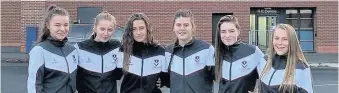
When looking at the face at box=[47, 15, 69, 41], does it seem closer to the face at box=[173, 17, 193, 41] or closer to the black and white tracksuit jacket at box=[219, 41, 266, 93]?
the face at box=[173, 17, 193, 41]

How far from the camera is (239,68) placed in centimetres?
462

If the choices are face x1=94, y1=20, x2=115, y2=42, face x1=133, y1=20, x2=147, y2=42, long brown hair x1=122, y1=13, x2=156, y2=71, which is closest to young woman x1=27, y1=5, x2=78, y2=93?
face x1=94, y1=20, x2=115, y2=42

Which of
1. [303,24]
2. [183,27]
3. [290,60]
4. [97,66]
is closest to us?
[290,60]

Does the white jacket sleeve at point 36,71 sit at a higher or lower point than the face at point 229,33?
lower

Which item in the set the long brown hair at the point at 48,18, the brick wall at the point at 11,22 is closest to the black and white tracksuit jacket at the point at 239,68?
the long brown hair at the point at 48,18

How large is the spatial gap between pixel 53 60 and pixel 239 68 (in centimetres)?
168

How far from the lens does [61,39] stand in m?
4.59

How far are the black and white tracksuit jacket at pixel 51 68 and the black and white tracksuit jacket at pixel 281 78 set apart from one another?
1.72 meters

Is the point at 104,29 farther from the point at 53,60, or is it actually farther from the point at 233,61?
the point at 233,61

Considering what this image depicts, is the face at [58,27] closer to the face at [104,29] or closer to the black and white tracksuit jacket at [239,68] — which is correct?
the face at [104,29]

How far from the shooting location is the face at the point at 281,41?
4199 millimetres

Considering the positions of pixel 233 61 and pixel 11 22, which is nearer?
pixel 233 61

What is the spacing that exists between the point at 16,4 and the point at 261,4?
1142 cm

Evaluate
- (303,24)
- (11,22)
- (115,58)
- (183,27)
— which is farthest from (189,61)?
(11,22)
